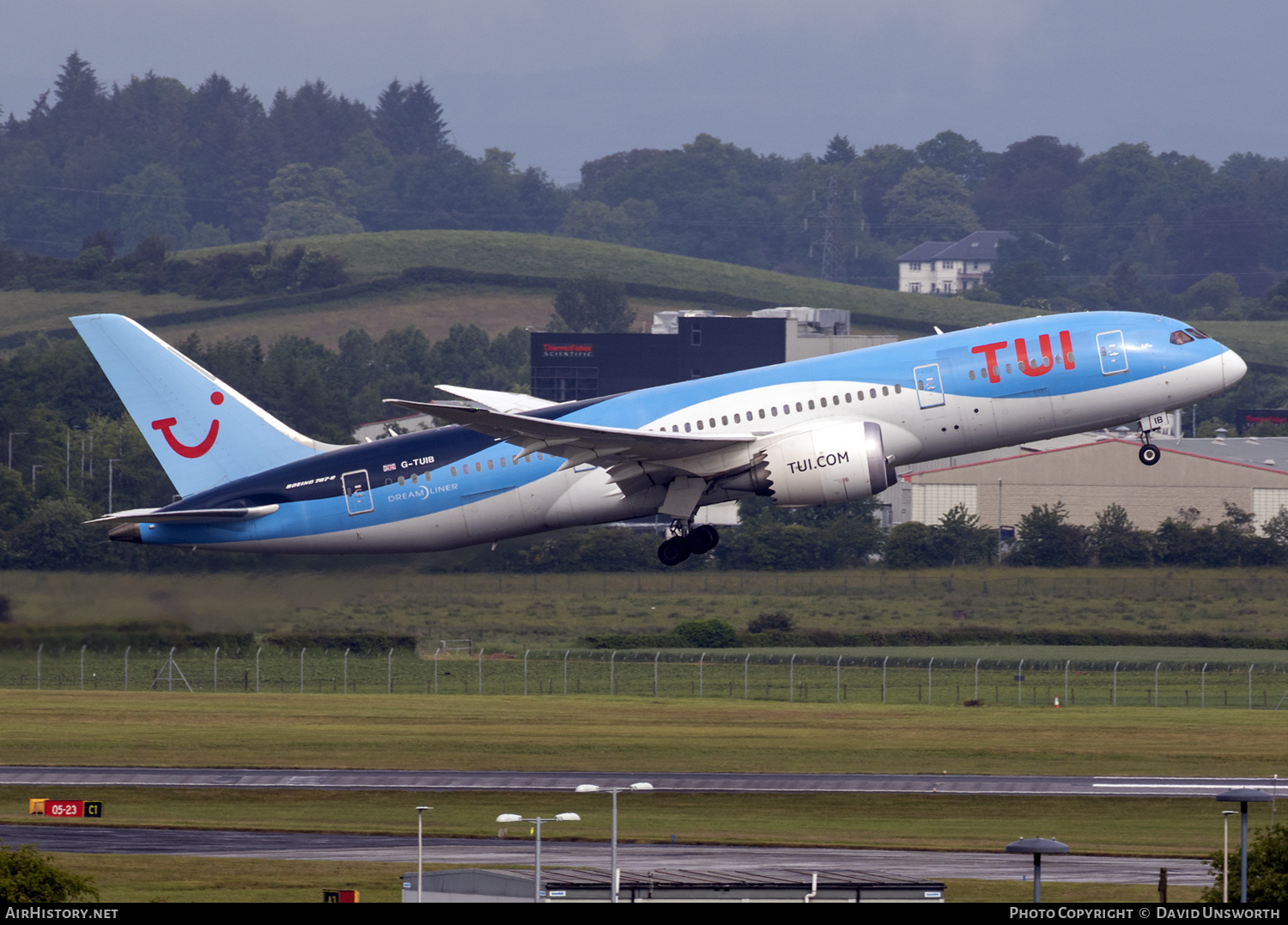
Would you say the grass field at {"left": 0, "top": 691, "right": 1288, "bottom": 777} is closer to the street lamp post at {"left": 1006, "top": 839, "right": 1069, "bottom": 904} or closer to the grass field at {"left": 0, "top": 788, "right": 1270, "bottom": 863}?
the grass field at {"left": 0, "top": 788, "right": 1270, "bottom": 863}

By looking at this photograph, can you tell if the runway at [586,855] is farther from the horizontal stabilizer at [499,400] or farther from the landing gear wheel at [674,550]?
the horizontal stabilizer at [499,400]

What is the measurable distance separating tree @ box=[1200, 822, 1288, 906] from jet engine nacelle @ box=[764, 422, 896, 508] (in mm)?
12375

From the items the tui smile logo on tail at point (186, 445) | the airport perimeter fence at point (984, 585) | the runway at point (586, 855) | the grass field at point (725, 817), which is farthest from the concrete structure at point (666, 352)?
the runway at point (586, 855)

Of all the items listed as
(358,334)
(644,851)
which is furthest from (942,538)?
(358,334)

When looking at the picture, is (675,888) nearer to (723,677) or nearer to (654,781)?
(654,781)

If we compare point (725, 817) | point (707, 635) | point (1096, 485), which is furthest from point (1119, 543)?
point (725, 817)

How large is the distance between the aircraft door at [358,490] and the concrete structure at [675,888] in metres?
11.6

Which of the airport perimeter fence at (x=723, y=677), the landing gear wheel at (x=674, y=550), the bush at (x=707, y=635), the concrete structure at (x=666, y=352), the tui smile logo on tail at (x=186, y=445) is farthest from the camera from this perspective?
the concrete structure at (x=666, y=352)

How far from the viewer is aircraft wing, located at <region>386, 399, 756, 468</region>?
143ft

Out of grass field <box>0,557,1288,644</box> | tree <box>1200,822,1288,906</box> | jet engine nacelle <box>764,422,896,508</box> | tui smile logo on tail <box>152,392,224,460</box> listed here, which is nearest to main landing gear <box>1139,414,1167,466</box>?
jet engine nacelle <box>764,422,896,508</box>

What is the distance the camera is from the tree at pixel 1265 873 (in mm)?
37688

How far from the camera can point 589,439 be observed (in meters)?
45.0

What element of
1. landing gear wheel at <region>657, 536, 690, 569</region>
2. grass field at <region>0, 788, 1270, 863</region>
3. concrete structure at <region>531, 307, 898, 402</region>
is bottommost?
grass field at <region>0, 788, 1270, 863</region>
